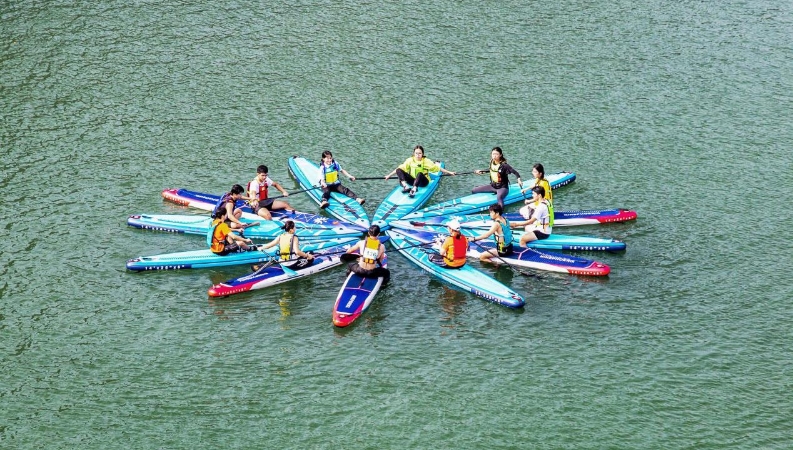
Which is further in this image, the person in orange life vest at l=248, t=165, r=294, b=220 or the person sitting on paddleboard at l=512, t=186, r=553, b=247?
the person in orange life vest at l=248, t=165, r=294, b=220

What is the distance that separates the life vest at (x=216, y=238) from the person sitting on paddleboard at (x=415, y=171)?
22.2ft

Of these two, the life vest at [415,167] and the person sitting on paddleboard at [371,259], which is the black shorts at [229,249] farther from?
the life vest at [415,167]

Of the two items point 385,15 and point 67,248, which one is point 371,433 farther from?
point 385,15

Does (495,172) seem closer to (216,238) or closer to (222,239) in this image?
(222,239)

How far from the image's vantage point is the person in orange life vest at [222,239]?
95.2ft

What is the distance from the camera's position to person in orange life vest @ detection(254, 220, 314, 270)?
94.1ft

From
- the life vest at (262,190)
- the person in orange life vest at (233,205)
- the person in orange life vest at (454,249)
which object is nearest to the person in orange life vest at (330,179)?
the life vest at (262,190)

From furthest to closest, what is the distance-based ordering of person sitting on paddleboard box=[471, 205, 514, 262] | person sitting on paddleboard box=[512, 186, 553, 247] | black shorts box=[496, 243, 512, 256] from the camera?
person sitting on paddleboard box=[512, 186, 553, 247] < black shorts box=[496, 243, 512, 256] < person sitting on paddleboard box=[471, 205, 514, 262]

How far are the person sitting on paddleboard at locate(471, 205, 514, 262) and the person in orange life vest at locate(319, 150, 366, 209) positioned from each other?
5.30 m

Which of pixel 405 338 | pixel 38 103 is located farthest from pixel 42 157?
pixel 405 338

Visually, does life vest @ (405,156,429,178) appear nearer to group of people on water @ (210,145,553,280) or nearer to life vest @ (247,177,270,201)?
group of people on water @ (210,145,553,280)

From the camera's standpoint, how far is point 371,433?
22812 millimetres

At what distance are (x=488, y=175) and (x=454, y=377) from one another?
12462 millimetres

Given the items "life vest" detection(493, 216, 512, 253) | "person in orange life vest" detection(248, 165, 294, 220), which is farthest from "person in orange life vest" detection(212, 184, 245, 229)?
"life vest" detection(493, 216, 512, 253)
